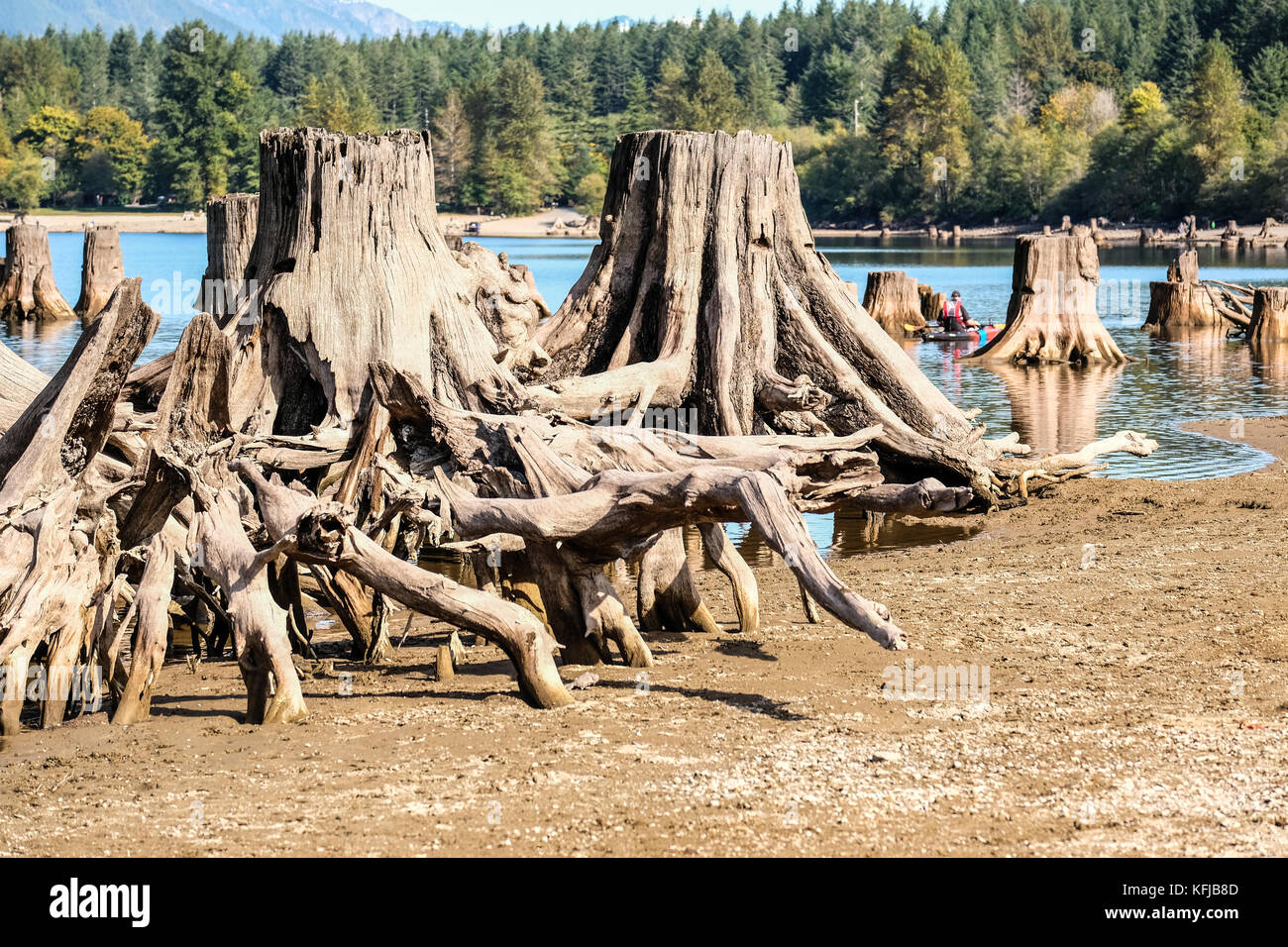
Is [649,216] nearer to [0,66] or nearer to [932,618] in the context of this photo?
[932,618]

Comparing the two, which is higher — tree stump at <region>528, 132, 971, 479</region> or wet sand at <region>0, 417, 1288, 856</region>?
tree stump at <region>528, 132, 971, 479</region>

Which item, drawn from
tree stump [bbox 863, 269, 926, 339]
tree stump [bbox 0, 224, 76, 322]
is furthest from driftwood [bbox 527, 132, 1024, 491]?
tree stump [bbox 0, 224, 76, 322]

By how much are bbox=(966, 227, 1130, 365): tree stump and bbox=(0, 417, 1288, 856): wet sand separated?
16667 mm

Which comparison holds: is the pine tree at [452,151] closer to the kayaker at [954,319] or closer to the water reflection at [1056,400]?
the kayaker at [954,319]

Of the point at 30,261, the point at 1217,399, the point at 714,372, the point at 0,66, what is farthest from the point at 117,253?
the point at 0,66

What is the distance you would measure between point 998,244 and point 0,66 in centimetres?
13509

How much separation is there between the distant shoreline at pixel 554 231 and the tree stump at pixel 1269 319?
5538cm

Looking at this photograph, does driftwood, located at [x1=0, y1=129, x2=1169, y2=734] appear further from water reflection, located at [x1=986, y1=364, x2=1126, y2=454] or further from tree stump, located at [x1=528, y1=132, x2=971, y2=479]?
water reflection, located at [x1=986, y1=364, x2=1126, y2=454]

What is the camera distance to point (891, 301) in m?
32.2

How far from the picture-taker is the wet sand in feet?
17.6

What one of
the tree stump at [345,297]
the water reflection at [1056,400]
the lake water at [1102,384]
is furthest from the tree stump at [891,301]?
the tree stump at [345,297]

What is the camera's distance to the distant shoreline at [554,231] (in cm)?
9100
